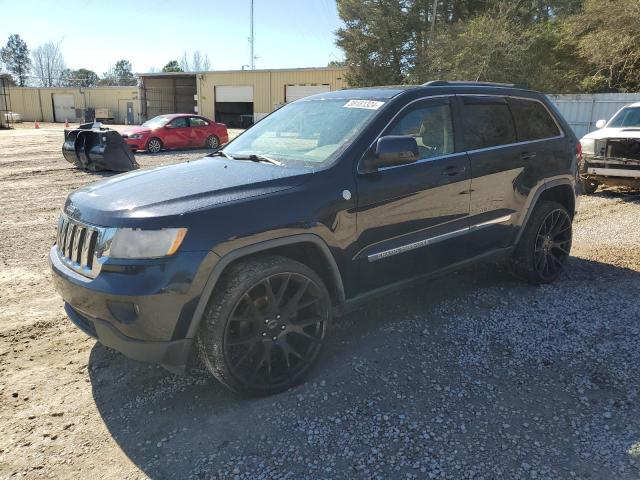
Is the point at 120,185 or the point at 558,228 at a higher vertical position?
the point at 120,185

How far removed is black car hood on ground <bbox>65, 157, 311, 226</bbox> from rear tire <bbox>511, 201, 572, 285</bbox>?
2607 mm

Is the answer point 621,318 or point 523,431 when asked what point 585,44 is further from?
point 523,431

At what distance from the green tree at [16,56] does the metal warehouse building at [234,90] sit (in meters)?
78.0

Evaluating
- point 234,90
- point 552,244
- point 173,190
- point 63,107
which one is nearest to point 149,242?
point 173,190

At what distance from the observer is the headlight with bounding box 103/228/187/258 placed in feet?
8.91

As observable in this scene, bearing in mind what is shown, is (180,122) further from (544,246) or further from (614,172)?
(544,246)

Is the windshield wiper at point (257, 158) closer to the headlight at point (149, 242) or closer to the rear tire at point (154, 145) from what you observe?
the headlight at point (149, 242)

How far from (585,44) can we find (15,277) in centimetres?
2540

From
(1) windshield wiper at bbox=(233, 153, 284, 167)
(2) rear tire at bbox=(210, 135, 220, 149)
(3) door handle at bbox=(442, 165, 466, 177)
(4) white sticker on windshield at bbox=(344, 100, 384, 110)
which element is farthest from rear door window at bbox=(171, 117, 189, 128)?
(3) door handle at bbox=(442, 165, 466, 177)

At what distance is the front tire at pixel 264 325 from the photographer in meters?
2.92

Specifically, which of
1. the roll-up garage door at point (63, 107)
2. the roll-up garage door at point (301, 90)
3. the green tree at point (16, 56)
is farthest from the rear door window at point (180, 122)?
the green tree at point (16, 56)

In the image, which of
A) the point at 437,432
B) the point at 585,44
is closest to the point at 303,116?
the point at 437,432

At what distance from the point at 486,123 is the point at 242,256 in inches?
104

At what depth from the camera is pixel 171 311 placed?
2740 millimetres
